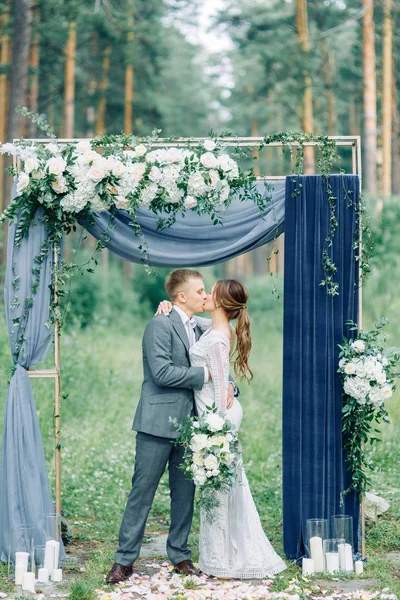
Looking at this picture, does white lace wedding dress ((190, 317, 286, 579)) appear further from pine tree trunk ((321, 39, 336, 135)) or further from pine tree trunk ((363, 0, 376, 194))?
pine tree trunk ((321, 39, 336, 135))

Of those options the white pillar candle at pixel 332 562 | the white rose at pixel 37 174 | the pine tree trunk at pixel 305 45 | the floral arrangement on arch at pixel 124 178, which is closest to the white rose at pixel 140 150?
the floral arrangement on arch at pixel 124 178

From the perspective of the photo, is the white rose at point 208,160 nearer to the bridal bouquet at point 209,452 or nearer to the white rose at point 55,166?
the white rose at point 55,166

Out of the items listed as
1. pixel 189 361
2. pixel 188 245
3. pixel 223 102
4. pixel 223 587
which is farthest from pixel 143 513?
pixel 223 102

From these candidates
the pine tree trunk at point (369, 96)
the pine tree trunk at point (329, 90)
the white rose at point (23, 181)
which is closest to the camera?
the white rose at point (23, 181)

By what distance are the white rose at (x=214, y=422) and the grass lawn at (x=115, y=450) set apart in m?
0.99

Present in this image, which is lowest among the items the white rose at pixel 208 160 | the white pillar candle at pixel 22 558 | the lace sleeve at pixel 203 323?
the white pillar candle at pixel 22 558

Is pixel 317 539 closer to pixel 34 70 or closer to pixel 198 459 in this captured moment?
pixel 198 459

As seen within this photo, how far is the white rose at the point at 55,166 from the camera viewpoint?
17.3 ft

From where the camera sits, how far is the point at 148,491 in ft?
16.6

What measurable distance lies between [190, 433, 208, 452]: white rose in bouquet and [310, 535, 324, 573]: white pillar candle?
39.6 inches

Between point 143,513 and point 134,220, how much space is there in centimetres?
182

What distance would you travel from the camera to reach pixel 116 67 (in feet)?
70.9

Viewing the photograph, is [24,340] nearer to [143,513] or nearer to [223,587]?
[143,513]

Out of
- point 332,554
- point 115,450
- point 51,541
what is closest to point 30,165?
point 51,541
